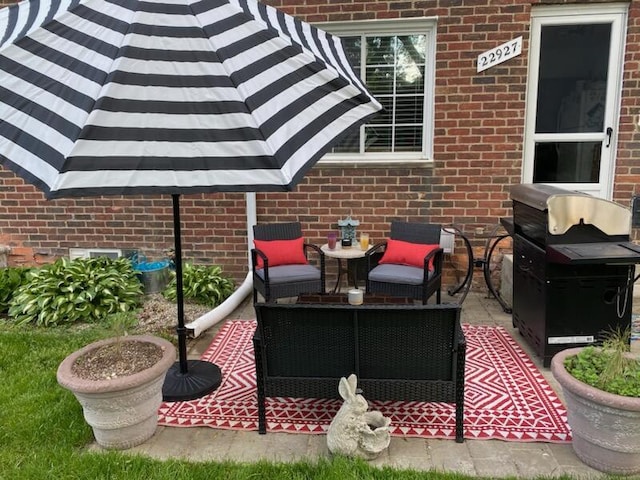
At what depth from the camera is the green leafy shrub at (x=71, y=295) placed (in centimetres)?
430

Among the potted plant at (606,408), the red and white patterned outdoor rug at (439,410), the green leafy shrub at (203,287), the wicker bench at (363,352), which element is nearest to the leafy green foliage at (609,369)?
the potted plant at (606,408)

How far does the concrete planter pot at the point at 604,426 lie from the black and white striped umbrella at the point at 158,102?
1615 mm

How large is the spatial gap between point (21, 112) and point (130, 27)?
0.58 meters

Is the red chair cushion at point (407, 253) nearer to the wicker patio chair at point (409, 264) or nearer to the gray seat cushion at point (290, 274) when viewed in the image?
the wicker patio chair at point (409, 264)

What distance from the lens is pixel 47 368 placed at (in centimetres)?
337

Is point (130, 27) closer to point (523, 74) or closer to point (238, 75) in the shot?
point (238, 75)

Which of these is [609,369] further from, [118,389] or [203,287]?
[203,287]

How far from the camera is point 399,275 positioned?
4.18 metres

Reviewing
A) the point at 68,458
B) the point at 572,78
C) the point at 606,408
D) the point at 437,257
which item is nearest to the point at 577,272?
the point at 606,408

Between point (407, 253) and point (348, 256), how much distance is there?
1.80 ft

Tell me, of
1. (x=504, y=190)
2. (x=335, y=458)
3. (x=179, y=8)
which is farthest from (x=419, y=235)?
(x=179, y=8)

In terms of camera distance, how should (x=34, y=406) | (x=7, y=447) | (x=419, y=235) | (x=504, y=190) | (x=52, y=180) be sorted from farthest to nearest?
(x=504, y=190)
(x=419, y=235)
(x=34, y=406)
(x=7, y=447)
(x=52, y=180)

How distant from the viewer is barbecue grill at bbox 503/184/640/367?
310cm

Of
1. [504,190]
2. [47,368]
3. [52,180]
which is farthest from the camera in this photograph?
[504,190]
